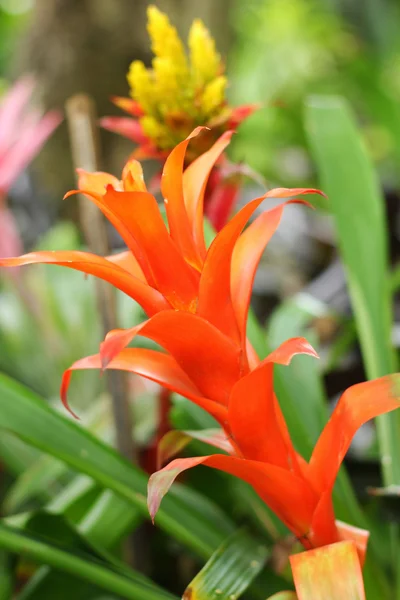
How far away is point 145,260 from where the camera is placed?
1.33 feet

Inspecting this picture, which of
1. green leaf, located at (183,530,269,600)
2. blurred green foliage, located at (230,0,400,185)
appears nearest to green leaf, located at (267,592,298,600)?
green leaf, located at (183,530,269,600)

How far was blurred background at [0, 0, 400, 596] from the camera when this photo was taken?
2.90 ft

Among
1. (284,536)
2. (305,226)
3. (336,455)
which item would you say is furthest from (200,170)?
(305,226)

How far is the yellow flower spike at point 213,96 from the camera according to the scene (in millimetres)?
554

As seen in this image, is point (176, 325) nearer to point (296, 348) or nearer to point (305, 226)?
point (296, 348)

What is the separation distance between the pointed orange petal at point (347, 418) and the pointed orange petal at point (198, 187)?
0.14 meters

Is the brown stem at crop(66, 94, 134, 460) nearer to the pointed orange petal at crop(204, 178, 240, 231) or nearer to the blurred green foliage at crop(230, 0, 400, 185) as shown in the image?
the pointed orange petal at crop(204, 178, 240, 231)

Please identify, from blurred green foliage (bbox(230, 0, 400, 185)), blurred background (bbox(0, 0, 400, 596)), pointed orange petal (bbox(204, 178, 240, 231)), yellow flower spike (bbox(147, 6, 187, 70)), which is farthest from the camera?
blurred green foliage (bbox(230, 0, 400, 185))

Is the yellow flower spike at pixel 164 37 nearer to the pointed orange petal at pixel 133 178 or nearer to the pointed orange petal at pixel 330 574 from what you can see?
the pointed orange petal at pixel 133 178

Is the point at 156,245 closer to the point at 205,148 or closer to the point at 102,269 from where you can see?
the point at 102,269

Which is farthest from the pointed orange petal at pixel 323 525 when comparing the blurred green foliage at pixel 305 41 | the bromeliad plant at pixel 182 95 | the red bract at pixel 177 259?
the blurred green foliage at pixel 305 41

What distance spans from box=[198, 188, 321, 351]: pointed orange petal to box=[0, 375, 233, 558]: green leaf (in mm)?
221

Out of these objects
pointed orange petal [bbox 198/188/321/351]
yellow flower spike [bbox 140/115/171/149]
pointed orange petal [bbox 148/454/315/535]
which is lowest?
pointed orange petal [bbox 148/454/315/535]

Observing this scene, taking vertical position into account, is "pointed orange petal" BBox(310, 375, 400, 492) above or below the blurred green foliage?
below
